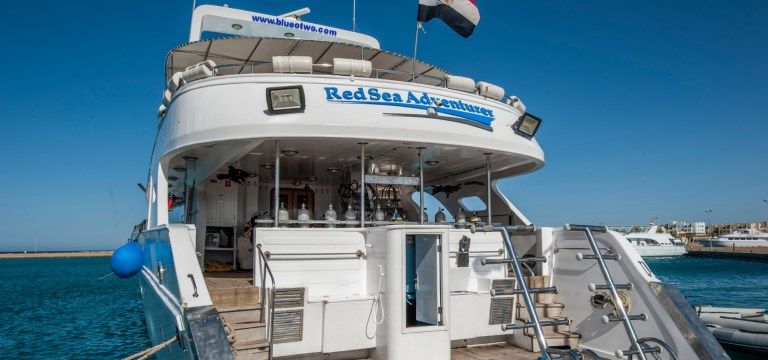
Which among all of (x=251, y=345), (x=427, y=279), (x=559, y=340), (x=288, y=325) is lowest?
(x=559, y=340)

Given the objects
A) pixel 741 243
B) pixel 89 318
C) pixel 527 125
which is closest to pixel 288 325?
pixel 527 125

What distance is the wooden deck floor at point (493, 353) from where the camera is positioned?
5898 mm

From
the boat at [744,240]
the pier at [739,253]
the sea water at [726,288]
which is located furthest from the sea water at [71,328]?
the boat at [744,240]

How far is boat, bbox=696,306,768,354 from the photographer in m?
10.9

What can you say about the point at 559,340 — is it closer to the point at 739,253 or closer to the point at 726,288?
the point at 726,288

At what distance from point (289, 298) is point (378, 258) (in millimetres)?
1152

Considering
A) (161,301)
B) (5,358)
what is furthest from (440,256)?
(5,358)

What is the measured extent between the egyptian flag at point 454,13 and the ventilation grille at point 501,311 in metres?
5.02

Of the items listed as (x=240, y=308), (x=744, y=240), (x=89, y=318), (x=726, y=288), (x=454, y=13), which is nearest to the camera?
(x=240, y=308)

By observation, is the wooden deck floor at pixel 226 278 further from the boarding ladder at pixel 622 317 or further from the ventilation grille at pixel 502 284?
the boarding ladder at pixel 622 317

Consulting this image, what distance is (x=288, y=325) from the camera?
17.1ft

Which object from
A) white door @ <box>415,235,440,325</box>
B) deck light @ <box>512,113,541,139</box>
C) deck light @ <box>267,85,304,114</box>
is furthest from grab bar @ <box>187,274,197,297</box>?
deck light @ <box>512,113,541,139</box>

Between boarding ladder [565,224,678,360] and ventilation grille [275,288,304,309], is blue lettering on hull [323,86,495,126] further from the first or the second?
ventilation grille [275,288,304,309]

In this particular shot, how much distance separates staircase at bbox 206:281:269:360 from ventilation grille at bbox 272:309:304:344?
5.5 inches
